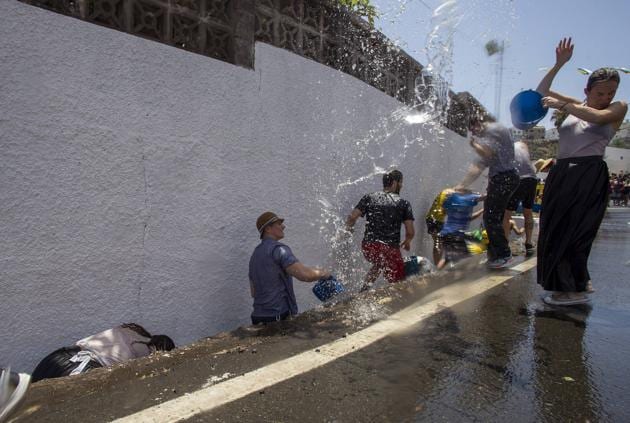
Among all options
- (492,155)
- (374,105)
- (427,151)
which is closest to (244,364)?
(492,155)

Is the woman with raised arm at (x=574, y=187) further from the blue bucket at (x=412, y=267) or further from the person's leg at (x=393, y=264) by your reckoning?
the blue bucket at (x=412, y=267)

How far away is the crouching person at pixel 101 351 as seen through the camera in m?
2.59

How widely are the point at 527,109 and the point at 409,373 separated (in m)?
2.62

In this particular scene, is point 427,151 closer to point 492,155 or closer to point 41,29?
point 492,155

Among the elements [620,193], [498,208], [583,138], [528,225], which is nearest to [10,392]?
[583,138]

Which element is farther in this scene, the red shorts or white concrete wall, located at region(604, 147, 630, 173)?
white concrete wall, located at region(604, 147, 630, 173)

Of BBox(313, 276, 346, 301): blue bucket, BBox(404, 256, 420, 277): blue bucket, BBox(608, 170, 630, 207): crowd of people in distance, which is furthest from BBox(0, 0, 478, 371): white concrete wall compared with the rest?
BBox(608, 170, 630, 207): crowd of people in distance

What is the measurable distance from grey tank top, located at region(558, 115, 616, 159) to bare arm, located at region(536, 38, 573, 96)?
0.30 m

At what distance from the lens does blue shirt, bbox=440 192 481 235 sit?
598cm

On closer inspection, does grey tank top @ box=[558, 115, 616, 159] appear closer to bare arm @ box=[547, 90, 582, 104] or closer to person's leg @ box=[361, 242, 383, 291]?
bare arm @ box=[547, 90, 582, 104]

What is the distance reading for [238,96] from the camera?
3.89m

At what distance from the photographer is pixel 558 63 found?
3555 millimetres

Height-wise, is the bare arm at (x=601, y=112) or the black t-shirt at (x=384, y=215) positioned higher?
the bare arm at (x=601, y=112)

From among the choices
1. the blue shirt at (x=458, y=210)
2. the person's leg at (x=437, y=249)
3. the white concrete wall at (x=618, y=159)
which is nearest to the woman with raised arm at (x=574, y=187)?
the blue shirt at (x=458, y=210)
